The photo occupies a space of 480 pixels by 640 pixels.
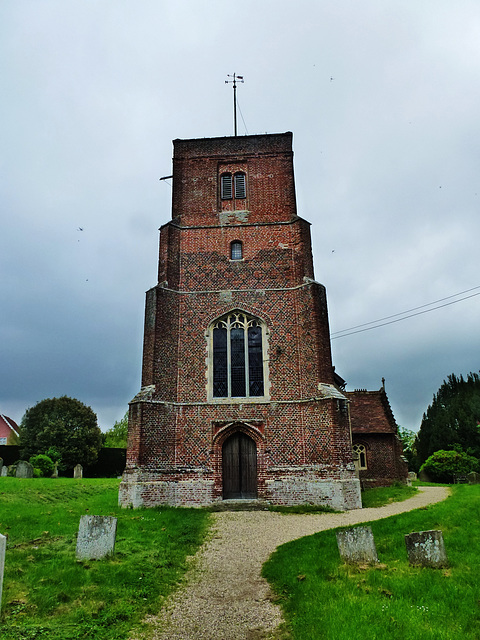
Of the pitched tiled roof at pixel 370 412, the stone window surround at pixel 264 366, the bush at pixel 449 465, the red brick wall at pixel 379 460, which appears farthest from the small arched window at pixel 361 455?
the stone window surround at pixel 264 366

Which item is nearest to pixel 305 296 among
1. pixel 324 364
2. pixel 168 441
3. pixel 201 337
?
pixel 324 364

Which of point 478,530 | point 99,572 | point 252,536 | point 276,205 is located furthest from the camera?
point 276,205

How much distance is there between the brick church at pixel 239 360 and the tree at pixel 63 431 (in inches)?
864

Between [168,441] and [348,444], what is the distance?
636 cm

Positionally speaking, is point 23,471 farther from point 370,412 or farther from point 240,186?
point 370,412

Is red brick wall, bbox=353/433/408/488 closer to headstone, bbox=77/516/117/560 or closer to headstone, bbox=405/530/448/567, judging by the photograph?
headstone, bbox=405/530/448/567

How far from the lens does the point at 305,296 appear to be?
1805 cm

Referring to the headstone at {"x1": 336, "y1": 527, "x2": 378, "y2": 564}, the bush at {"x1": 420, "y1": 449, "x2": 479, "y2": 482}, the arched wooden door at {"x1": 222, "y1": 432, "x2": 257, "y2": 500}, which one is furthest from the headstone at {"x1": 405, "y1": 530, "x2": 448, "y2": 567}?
the bush at {"x1": 420, "y1": 449, "x2": 479, "y2": 482}

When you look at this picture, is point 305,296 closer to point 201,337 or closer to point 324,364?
point 324,364

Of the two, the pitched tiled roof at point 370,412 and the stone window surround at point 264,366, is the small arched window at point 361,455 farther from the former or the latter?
Answer: the stone window surround at point 264,366

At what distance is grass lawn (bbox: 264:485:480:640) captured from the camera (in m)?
4.68

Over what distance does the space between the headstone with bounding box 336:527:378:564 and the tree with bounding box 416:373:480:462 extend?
3207 cm

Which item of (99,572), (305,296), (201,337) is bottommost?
(99,572)

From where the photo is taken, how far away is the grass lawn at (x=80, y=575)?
5125 millimetres
